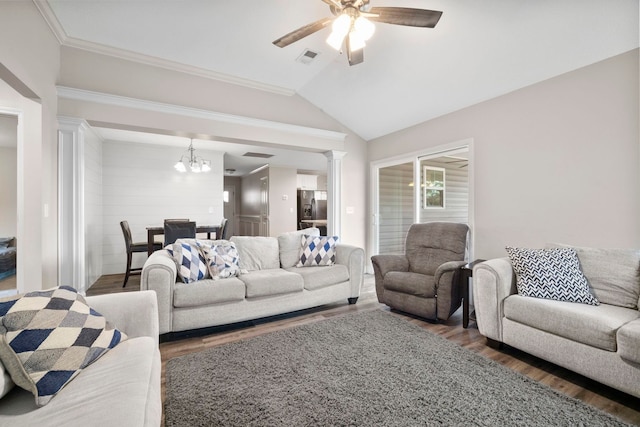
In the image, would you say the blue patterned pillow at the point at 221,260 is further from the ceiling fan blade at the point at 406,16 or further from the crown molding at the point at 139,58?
the ceiling fan blade at the point at 406,16

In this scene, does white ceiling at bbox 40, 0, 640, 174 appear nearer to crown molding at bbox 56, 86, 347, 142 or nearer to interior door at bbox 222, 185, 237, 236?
crown molding at bbox 56, 86, 347, 142

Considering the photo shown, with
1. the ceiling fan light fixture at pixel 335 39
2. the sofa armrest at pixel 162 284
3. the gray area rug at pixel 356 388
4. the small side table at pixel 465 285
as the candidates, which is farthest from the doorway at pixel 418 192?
the sofa armrest at pixel 162 284

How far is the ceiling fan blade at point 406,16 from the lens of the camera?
6.06 ft

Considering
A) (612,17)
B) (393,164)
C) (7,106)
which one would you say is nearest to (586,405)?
(612,17)

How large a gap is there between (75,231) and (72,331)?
240 cm

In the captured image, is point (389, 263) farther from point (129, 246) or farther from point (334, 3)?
point (129, 246)

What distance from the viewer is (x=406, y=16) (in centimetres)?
192

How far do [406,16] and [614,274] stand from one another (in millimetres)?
2439

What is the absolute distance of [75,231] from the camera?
3084mm

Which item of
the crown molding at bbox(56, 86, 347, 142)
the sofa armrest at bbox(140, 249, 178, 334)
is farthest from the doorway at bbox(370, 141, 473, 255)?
the sofa armrest at bbox(140, 249, 178, 334)

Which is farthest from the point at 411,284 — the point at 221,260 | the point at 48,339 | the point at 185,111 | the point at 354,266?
the point at 185,111

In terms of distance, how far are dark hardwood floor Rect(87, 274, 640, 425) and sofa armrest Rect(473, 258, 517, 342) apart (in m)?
0.19

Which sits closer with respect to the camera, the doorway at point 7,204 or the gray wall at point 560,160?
the gray wall at point 560,160

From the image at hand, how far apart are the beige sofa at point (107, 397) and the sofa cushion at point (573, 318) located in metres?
2.41
